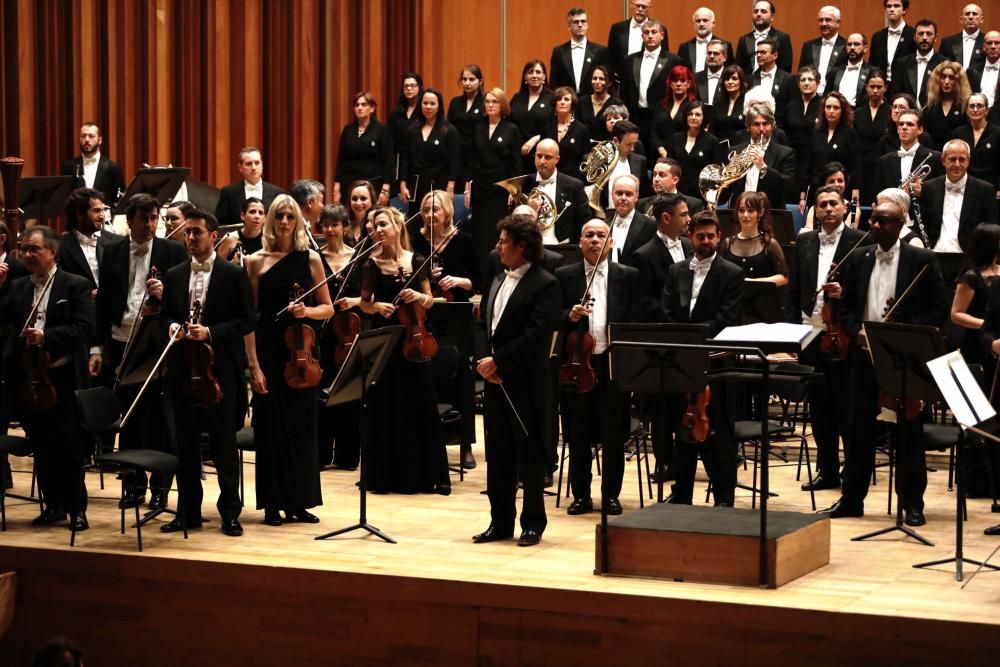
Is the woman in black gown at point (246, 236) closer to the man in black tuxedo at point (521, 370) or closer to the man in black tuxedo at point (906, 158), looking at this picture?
the man in black tuxedo at point (521, 370)

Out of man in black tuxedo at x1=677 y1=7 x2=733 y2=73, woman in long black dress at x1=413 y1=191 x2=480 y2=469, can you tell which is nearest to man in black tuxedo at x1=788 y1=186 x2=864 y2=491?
woman in long black dress at x1=413 y1=191 x2=480 y2=469

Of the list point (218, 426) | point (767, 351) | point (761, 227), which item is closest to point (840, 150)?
point (761, 227)

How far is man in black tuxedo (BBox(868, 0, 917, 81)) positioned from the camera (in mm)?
9320

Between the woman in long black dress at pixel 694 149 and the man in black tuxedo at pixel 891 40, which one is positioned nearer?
the woman in long black dress at pixel 694 149

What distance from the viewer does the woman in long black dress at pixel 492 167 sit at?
28.1 ft

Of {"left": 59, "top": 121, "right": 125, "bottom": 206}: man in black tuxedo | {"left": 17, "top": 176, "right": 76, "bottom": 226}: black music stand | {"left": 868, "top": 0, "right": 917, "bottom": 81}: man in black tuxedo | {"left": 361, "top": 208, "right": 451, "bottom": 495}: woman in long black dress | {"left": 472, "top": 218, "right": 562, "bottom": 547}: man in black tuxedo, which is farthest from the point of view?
{"left": 868, "top": 0, "right": 917, "bottom": 81}: man in black tuxedo

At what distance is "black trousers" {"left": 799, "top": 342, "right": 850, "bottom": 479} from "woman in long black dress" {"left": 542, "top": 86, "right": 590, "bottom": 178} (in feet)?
9.06

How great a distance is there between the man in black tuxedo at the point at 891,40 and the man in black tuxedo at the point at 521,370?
5135 mm

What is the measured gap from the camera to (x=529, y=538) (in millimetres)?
5008

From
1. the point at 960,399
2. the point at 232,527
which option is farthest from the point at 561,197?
the point at 960,399

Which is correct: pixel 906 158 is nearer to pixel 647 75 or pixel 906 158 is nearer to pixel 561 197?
pixel 561 197

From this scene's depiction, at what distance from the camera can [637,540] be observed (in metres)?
4.56

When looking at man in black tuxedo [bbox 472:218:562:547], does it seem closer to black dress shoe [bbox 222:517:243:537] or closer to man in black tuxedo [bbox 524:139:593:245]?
black dress shoe [bbox 222:517:243:537]

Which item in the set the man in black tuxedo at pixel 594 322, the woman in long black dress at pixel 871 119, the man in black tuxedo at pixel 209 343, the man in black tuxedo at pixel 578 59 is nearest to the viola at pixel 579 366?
the man in black tuxedo at pixel 594 322
